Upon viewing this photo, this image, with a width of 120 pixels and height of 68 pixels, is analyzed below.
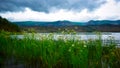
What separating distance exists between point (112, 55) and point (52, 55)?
79.2 inches

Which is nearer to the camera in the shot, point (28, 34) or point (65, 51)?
point (65, 51)

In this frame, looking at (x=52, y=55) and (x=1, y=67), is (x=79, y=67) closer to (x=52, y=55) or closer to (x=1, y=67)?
(x=52, y=55)

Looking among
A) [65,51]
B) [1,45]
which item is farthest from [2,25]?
[65,51]

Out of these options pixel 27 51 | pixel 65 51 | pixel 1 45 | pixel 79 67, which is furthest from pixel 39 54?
pixel 1 45

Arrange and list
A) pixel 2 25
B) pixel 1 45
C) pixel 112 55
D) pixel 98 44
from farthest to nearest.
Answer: pixel 2 25, pixel 1 45, pixel 98 44, pixel 112 55

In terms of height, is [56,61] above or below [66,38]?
below

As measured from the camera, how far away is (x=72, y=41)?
30.2 ft

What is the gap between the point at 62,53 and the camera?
27.3 feet

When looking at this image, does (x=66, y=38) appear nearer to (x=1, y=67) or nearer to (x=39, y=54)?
(x=39, y=54)

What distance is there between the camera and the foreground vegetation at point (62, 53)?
734cm

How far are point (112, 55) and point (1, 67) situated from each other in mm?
4102

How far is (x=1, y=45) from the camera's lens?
44.9 ft

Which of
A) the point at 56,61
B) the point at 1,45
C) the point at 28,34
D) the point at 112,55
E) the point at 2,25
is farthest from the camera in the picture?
the point at 2,25

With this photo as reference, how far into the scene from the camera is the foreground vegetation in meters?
7.34
